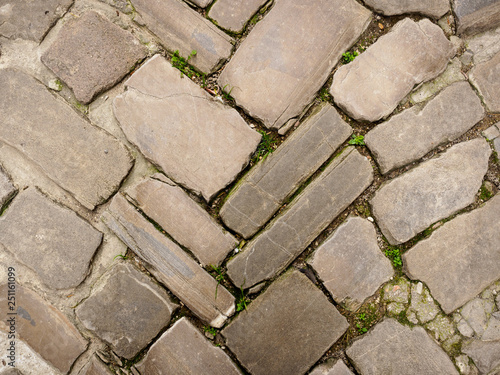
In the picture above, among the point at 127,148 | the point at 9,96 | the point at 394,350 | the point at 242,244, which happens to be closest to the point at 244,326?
the point at 242,244

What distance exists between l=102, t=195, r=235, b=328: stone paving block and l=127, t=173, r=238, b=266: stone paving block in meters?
0.06

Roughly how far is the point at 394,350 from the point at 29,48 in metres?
2.76

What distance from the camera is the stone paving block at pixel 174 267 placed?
77.4 inches

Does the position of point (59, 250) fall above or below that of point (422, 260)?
below

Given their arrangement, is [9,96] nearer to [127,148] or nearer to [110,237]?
[127,148]

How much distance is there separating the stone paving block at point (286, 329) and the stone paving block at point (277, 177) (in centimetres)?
40

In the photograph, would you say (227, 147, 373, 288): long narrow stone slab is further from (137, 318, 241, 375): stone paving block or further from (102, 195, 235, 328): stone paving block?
(137, 318, 241, 375): stone paving block

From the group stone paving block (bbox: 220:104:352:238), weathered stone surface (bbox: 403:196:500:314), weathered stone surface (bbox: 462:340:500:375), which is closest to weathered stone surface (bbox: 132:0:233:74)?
stone paving block (bbox: 220:104:352:238)

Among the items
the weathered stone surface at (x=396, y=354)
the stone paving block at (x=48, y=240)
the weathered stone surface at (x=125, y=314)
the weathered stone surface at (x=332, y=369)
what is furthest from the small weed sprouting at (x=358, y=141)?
the stone paving block at (x=48, y=240)

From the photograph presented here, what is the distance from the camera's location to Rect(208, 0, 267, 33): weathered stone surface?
201cm

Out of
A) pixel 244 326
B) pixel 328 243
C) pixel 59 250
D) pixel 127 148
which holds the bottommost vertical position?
pixel 59 250

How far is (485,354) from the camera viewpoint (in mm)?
2000

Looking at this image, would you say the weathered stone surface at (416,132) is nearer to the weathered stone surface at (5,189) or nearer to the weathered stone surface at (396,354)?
the weathered stone surface at (396,354)

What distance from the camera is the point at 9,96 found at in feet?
6.50
